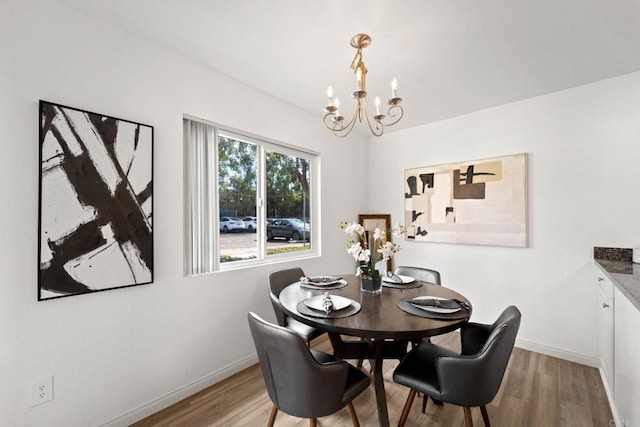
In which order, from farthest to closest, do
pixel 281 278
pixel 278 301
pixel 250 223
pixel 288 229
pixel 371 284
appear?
pixel 288 229 → pixel 250 223 → pixel 281 278 → pixel 371 284 → pixel 278 301

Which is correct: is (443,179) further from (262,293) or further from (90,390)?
(90,390)

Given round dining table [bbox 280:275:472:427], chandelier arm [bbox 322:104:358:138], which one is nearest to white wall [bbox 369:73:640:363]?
chandelier arm [bbox 322:104:358:138]

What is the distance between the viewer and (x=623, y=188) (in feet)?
8.10

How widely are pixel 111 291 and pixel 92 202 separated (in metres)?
0.58

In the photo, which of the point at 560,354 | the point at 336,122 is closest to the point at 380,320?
the point at 336,122

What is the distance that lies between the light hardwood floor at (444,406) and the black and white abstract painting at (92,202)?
1025mm

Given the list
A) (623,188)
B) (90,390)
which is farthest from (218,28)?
(623,188)

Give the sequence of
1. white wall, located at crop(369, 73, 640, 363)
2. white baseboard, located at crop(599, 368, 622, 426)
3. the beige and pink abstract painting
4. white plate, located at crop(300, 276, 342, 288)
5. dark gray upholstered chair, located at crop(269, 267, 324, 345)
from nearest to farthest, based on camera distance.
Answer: white baseboard, located at crop(599, 368, 622, 426), dark gray upholstered chair, located at crop(269, 267, 324, 345), white plate, located at crop(300, 276, 342, 288), white wall, located at crop(369, 73, 640, 363), the beige and pink abstract painting

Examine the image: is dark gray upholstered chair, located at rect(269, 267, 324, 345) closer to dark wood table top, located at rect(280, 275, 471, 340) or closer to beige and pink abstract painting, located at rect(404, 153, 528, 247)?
dark wood table top, located at rect(280, 275, 471, 340)

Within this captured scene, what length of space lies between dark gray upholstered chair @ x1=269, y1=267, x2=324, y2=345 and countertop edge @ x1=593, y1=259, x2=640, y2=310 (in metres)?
1.72

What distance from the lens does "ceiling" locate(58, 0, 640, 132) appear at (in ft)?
5.48

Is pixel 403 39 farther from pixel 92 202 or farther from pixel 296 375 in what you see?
pixel 92 202

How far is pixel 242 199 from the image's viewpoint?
2.77 metres

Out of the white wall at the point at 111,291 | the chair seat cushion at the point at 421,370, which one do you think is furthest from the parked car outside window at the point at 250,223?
the chair seat cushion at the point at 421,370
